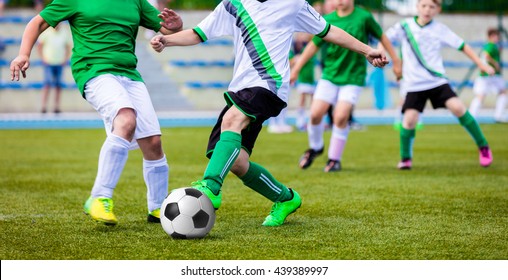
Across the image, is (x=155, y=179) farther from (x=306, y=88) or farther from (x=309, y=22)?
(x=306, y=88)

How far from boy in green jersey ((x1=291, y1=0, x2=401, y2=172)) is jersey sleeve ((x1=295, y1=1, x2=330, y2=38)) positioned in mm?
3539

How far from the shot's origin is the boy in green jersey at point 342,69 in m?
9.79

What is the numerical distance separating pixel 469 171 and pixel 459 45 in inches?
62.1

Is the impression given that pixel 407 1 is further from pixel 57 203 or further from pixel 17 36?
pixel 57 203

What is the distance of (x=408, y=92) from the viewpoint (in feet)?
33.9

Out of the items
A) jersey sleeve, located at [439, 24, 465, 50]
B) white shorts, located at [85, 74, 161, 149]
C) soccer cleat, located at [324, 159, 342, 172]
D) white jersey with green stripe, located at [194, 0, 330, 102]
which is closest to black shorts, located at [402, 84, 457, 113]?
jersey sleeve, located at [439, 24, 465, 50]

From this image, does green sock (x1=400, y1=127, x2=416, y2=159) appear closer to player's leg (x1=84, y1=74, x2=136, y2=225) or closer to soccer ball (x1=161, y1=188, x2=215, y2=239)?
player's leg (x1=84, y1=74, x2=136, y2=225)

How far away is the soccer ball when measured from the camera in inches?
209

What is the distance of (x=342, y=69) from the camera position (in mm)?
10000

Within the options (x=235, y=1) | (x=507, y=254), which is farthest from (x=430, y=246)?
(x=235, y=1)

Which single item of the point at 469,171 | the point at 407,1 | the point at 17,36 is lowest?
the point at 17,36

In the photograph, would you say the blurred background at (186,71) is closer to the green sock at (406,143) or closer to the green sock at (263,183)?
the green sock at (406,143)

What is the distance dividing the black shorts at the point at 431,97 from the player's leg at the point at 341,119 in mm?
677

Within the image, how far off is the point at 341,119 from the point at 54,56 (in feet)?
40.9
